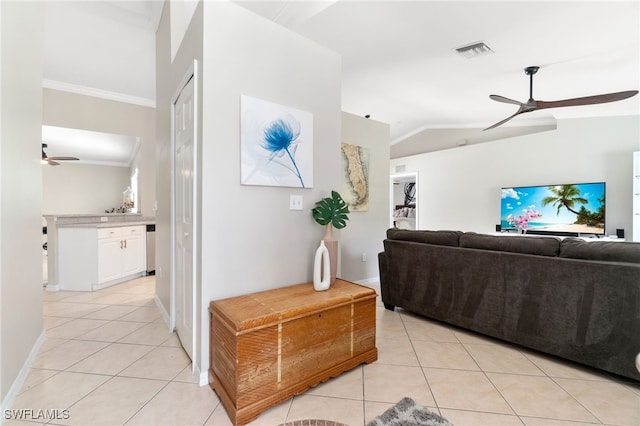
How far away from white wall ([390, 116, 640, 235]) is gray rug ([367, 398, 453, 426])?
5.06 m

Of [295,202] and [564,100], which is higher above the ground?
[564,100]

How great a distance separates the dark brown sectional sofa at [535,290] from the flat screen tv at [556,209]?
3632mm

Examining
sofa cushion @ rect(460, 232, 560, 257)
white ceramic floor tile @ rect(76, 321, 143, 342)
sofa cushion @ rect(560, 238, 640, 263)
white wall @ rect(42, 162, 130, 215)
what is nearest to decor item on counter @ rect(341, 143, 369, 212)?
sofa cushion @ rect(460, 232, 560, 257)

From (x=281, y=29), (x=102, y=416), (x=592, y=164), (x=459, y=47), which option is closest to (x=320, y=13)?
(x=281, y=29)

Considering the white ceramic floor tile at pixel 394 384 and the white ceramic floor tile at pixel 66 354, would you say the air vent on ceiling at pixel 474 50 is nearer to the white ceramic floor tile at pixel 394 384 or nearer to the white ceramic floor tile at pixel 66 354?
the white ceramic floor tile at pixel 394 384

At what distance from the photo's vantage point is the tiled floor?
151 centimetres

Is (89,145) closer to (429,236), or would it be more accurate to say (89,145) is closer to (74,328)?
(74,328)

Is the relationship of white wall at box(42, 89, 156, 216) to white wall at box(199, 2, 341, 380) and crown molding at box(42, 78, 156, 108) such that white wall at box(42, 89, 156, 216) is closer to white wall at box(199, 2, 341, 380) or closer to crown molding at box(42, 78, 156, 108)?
crown molding at box(42, 78, 156, 108)

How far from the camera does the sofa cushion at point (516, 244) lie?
7.00 ft

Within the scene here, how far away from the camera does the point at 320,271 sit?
6.48 feet

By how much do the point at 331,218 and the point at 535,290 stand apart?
5.34 feet

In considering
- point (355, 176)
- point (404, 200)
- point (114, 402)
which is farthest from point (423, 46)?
point (404, 200)

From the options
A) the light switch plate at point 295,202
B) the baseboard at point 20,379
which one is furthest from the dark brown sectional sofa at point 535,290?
the baseboard at point 20,379

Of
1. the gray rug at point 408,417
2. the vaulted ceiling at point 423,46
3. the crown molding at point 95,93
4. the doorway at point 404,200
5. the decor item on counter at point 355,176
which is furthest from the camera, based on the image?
the doorway at point 404,200
